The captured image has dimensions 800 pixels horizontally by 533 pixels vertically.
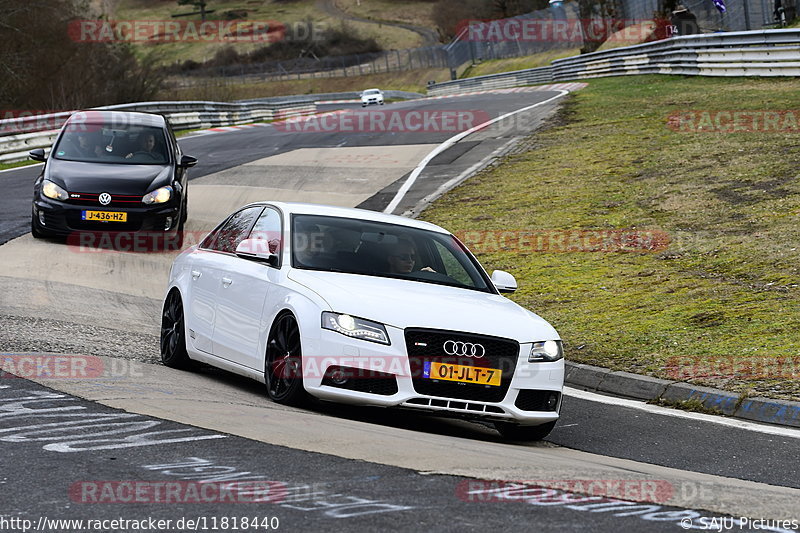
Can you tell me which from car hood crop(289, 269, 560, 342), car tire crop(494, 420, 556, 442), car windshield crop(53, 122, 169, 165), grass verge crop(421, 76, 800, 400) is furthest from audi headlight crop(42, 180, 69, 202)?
car tire crop(494, 420, 556, 442)

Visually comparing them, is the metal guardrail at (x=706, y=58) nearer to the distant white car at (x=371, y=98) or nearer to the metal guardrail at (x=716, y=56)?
the metal guardrail at (x=716, y=56)

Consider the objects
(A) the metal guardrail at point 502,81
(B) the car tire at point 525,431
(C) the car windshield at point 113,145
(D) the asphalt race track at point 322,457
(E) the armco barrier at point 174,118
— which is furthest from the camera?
(A) the metal guardrail at point 502,81

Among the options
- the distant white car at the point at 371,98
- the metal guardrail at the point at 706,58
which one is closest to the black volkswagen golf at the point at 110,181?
the metal guardrail at the point at 706,58

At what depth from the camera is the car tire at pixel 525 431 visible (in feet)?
26.5

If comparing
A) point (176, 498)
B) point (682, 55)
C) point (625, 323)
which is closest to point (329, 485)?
point (176, 498)

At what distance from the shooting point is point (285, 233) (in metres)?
8.88

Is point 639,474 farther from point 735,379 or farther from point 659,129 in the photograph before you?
point 659,129

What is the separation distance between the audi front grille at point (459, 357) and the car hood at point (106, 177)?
920 centimetres

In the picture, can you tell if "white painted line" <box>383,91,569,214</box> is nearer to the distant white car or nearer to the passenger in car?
the passenger in car

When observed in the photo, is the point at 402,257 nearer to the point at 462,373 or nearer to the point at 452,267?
the point at 452,267

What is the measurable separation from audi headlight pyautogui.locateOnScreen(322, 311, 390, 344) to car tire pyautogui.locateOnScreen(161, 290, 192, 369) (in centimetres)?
234

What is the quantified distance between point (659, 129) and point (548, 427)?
750 inches

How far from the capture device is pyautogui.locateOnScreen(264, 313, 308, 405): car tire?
306 inches

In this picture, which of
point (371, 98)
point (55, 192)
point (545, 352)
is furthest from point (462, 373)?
point (371, 98)
